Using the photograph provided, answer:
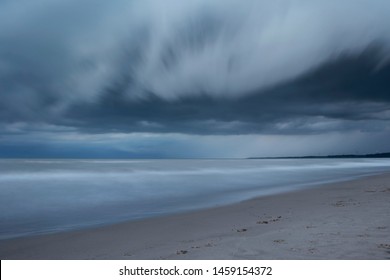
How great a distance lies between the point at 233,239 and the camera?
8102mm

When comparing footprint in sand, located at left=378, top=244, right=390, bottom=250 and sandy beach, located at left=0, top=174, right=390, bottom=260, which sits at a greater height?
footprint in sand, located at left=378, top=244, right=390, bottom=250

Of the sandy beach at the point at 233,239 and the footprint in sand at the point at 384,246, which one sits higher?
the footprint in sand at the point at 384,246

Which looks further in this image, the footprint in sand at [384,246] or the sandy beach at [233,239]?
the sandy beach at [233,239]

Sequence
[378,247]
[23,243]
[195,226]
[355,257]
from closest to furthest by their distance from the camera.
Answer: [355,257] → [378,247] → [23,243] → [195,226]

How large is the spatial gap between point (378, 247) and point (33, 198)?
20.8m

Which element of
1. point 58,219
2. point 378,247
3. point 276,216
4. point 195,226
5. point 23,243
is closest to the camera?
point 378,247

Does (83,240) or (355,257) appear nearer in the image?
(355,257)

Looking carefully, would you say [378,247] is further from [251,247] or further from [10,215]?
[10,215]

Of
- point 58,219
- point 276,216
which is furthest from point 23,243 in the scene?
point 276,216

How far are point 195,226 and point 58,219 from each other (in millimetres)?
6467

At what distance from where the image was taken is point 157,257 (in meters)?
6.92

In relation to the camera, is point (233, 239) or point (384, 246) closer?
point (384, 246)

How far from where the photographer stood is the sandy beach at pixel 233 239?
6609 mm

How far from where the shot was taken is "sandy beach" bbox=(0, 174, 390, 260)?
6.61 m
